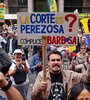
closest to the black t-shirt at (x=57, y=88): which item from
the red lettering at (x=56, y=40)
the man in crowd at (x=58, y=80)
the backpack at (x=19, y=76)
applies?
the man in crowd at (x=58, y=80)

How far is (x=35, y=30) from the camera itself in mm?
5332

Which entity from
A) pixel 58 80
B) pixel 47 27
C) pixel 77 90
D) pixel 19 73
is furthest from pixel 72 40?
pixel 19 73

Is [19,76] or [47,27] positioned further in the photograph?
[19,76]

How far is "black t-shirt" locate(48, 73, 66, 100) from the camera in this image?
16.4 ft

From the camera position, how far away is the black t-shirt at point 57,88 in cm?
501

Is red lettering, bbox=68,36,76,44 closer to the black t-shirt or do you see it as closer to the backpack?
the black t-shirt

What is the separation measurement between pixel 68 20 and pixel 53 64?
60cm

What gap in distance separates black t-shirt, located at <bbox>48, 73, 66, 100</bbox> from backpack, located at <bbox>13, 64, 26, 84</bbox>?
9.21 ft

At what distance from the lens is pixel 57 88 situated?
5062 mm

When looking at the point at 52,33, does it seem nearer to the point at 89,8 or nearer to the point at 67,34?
the point at 67,34

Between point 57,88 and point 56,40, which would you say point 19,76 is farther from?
point 57,88

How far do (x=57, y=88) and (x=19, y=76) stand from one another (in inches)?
116

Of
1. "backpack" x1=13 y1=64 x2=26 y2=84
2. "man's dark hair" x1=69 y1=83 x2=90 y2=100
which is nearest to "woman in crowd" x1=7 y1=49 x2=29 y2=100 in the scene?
"backpack" x1=13 y1=64 x2=26 y2=84

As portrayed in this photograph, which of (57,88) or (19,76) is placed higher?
(57,88)
